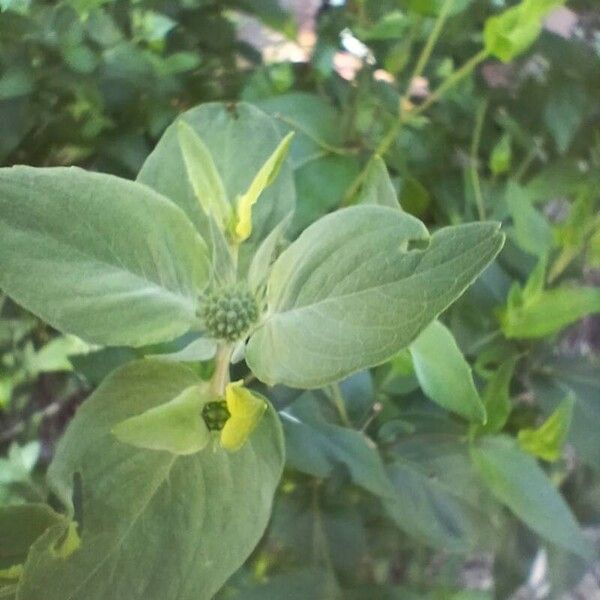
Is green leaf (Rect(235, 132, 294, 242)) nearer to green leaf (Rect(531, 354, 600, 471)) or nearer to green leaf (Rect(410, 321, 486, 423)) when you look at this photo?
green leaf (Rect(410, 321, 486, 423))

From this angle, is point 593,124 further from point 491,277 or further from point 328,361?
point 328,361

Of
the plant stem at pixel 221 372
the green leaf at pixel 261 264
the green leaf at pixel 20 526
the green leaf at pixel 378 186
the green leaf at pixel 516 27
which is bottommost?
the green leaf at pixel 20 526

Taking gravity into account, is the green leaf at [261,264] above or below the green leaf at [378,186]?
below

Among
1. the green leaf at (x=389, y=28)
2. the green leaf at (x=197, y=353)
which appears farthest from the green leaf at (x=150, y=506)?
the green leaf at (x=389, y=28)

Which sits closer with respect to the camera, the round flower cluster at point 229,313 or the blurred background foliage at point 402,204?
the round flower cluster at point 229,313

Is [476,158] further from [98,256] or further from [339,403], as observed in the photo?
[98,256]

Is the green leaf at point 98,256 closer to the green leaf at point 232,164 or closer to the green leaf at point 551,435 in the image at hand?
the green leaf at point 232,164
